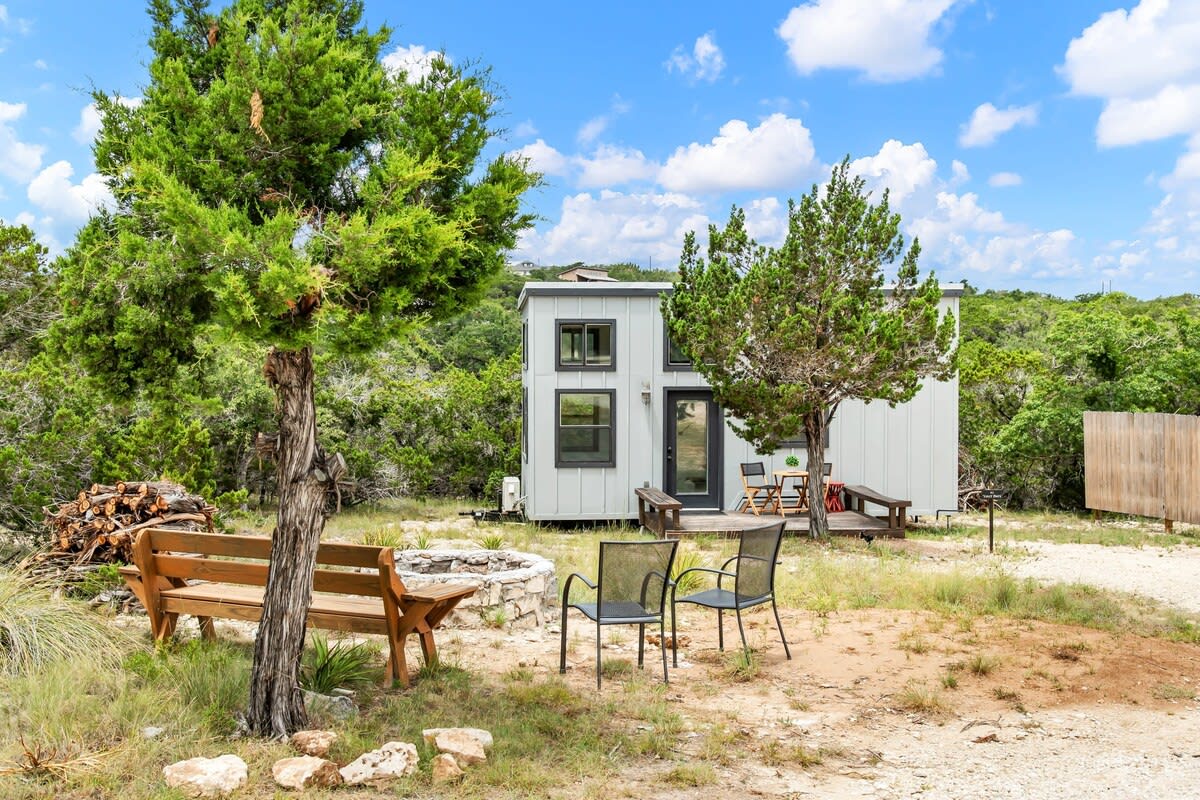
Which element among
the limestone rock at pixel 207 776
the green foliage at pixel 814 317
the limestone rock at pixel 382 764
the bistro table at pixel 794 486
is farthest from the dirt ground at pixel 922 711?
the bistro table at pixel 794 486

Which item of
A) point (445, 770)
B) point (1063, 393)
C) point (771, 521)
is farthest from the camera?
point (1063, 393)

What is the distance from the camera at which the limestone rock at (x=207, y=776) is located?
13.4 ft

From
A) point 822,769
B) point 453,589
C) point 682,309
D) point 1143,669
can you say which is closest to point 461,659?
point 453,589

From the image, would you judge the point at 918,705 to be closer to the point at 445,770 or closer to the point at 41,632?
the point at 445,770

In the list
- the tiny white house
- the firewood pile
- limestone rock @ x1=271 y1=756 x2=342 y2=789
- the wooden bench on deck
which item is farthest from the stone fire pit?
the wooden bench on deck

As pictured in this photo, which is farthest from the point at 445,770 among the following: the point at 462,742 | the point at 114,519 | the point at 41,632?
the point at 114,519

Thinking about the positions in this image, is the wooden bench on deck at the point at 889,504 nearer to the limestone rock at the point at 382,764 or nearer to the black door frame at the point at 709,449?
the black door frame at the point at 709,449

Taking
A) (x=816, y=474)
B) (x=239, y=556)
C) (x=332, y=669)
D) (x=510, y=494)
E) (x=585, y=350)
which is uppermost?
(x=585, y=350)

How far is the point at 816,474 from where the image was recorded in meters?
14.3

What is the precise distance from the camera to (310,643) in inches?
267

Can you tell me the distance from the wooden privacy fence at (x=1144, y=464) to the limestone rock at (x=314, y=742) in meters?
14.9

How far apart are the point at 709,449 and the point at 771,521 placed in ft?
5.86

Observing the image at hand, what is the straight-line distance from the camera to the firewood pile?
8555 millimetres

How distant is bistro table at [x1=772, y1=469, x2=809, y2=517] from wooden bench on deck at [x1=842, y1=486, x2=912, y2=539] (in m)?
0.73
